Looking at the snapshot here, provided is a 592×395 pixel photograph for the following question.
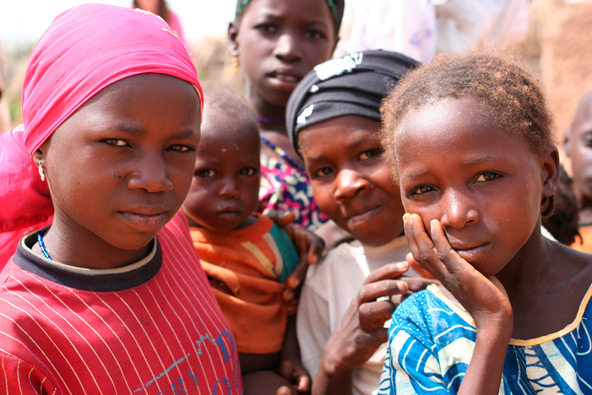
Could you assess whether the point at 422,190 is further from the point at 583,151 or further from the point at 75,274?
the point at 583,151

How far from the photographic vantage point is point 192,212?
2436 millimetres

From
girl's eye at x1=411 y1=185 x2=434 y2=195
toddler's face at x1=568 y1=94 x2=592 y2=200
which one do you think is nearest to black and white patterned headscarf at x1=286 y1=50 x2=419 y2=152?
girl's eye at x1=411 y1=185 x2=434 y2=195

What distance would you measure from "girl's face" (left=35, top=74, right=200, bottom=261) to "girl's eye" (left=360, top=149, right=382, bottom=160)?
885mm

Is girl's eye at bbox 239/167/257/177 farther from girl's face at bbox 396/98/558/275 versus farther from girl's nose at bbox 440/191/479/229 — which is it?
girl's nose at bbox 440/191/479/229

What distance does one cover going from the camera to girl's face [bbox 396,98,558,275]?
4.83 feet

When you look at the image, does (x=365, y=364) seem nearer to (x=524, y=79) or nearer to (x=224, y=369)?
(x=224, y=369)

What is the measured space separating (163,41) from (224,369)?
1040mm

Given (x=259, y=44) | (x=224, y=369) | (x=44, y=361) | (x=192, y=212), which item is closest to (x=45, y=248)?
(x=44, y=361)

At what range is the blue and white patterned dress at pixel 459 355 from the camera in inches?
58.6

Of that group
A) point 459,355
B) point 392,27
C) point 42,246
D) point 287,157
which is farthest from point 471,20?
point 42,246

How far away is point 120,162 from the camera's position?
4.94 ft

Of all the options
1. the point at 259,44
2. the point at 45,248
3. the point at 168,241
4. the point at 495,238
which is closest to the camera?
the point at 495,238

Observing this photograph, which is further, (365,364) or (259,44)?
(259,44)

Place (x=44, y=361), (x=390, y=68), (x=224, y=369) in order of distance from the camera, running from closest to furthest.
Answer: (x=44, y=361), (x=224, y=369), (x=390, y=68)
